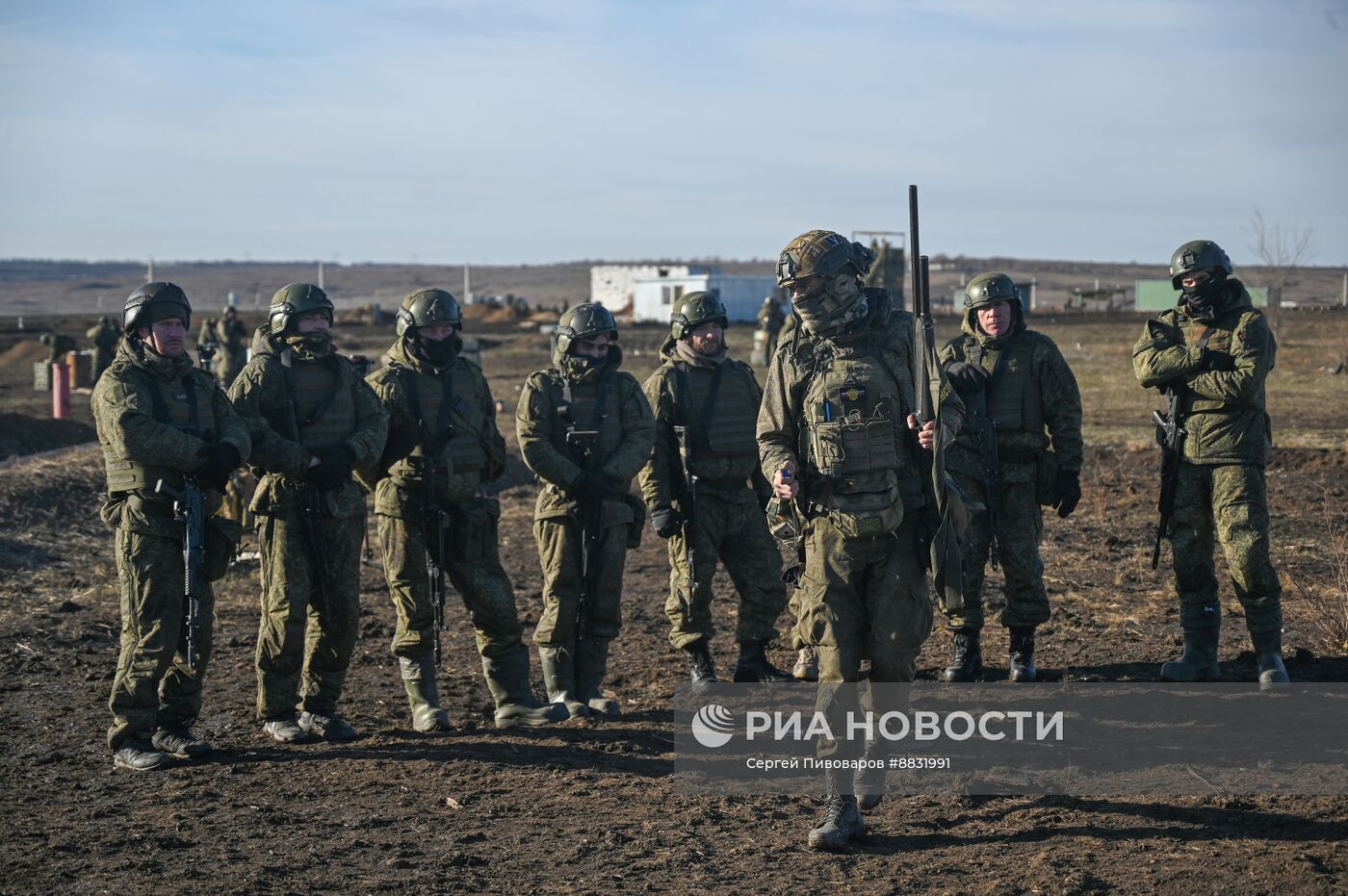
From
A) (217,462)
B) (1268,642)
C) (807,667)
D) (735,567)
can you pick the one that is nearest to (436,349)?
(217,462)

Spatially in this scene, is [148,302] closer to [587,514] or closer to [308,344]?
[308,344]

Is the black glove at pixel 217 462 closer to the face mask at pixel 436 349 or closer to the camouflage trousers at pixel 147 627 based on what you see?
the camouflage trousers at pixel 147 627

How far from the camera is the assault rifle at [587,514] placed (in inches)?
323

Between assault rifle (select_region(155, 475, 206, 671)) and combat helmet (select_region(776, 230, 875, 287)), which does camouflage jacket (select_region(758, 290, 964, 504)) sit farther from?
assault rifle (select_region(155, 475, 206, 671))

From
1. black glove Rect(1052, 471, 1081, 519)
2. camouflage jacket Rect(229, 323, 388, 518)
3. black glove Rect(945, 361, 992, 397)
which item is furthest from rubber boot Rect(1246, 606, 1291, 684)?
camouflage jacket Rect(229, 323, 388, 518)

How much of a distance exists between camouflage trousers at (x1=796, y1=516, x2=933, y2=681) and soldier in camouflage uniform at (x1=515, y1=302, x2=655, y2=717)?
6.88ft

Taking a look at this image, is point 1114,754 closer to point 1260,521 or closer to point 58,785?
point 1260,521

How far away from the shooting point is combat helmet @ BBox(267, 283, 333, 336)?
25.0 feet

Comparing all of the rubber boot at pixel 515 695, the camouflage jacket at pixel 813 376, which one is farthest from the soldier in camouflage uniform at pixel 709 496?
the camouflage jacket at pixel 813 376

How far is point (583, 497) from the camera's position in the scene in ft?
26.8

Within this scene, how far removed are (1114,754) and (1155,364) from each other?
244 centimetres

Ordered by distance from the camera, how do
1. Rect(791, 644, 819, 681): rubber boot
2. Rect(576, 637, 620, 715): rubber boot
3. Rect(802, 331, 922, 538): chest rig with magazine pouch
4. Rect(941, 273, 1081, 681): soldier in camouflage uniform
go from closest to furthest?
Rect(802, 331, 922, 538): chest rig with magazine pouch
Rect(576, 637, 620, 715): rubber boot
Rect(941, 273, 1081, 681): soldier in camouflage uniform
Rect(791, 644, 819, 681): rubber boot

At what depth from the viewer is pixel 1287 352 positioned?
34.1 meters

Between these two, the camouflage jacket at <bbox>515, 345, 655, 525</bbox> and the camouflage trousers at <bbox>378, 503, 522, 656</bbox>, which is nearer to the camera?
the camouflage trousers at <bbox>378, 503, 522, 656</bbox>
